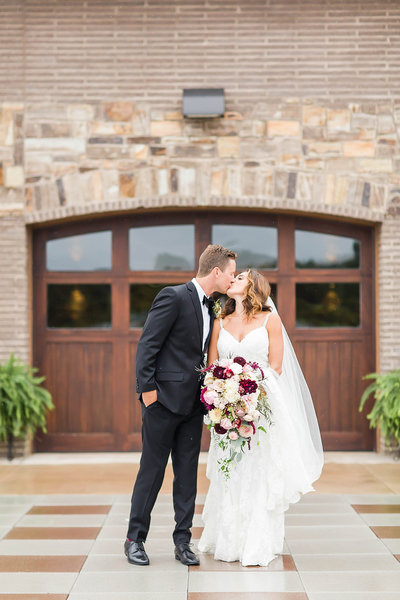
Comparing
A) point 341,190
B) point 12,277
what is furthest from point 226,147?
point 12,277

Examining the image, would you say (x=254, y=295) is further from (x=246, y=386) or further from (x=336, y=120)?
(x=336, y=120)

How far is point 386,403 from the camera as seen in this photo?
26.7ft

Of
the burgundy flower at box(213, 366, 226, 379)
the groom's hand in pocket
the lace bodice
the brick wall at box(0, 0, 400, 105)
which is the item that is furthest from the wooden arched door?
the burgundy flower at box(213, 366, 226, 379)

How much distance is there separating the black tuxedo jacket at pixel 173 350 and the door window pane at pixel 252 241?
4.38m

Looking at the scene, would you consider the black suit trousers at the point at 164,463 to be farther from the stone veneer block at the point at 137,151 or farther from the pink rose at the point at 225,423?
the stone veneer block at the point at 137,151

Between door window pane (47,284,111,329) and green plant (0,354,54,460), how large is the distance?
0.81 meters

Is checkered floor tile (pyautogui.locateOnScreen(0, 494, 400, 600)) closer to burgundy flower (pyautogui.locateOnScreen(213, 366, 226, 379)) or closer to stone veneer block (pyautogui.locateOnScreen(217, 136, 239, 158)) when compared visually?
burgundy flower (pyautogui.locateOnScreen(213, 366, 226, 379))

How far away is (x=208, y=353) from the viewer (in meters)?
5.03

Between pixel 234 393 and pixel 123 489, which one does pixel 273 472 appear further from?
pixel 123 489

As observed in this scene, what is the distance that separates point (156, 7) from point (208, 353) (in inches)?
211

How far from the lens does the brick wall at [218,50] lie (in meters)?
8.76

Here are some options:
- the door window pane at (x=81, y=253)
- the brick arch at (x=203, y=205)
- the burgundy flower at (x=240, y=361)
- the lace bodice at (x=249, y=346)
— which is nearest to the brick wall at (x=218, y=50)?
the brick arch at (x=203, y=205)

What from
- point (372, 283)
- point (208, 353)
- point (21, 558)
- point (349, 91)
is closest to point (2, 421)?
point (21, 558)

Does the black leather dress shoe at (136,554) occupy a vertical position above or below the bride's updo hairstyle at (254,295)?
below
